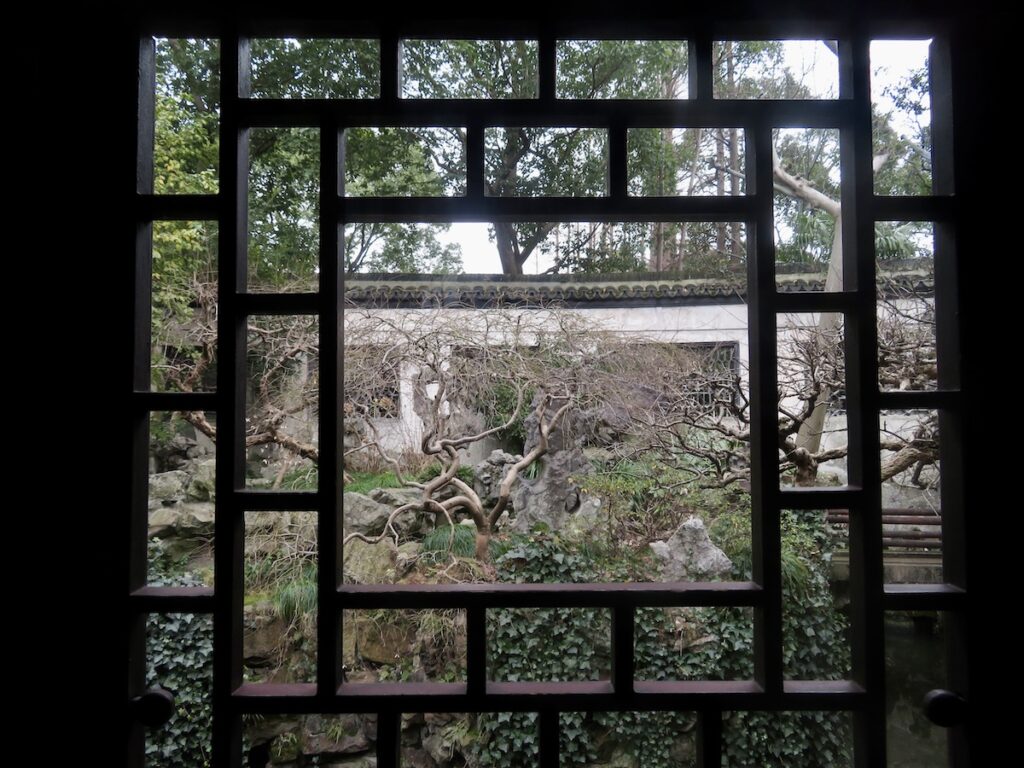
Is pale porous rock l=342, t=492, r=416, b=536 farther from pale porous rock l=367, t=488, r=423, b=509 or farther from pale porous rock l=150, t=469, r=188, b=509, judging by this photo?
pale porous rock l=150, t=469, r=188, b=509

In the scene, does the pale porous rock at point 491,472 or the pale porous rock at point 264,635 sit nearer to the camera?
the pale porous rock at point 264,635

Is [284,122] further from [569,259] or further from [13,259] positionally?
[569,259]

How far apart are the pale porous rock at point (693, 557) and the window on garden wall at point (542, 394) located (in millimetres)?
16

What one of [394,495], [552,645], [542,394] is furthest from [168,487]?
[552,645]

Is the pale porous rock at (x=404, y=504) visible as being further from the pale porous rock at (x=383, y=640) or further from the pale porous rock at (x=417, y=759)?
the pale porous rock at (x=417, y=759)

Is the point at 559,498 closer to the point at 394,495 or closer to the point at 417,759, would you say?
the point at 394,495

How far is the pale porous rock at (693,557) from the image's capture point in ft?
8.63

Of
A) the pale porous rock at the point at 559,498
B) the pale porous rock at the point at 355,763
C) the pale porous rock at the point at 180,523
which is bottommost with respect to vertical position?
the pale porous rock at the point at 355,763

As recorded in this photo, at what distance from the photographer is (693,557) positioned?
8.72ft

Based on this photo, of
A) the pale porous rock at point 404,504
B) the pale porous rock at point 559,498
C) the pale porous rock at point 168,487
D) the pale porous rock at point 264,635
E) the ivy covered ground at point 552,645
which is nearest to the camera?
the ivy covered ground at point 552,645

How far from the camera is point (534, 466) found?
3332 mm

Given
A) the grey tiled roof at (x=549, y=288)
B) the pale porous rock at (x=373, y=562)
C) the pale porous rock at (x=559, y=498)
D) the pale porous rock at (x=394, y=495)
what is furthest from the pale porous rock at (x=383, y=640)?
the grey tiled roof at (x=549, y=288)

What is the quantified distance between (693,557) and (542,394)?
47.7 inches

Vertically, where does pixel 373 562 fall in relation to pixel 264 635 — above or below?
above
